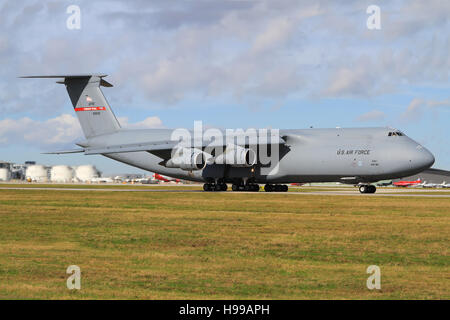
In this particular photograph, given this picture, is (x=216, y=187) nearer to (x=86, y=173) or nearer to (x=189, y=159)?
(x=189, y=159)

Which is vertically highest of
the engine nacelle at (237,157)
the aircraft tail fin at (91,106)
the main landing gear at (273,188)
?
the aircraft tail fin at (91,106)

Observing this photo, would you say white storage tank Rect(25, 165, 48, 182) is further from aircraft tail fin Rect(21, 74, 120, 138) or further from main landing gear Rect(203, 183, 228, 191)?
main landing gear Rect(203, 183, 228, 191)

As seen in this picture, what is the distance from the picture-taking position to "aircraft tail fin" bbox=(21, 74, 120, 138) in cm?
4784

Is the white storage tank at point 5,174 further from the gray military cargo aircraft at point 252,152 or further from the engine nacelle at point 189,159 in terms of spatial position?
the engine nacelle at point 189,159

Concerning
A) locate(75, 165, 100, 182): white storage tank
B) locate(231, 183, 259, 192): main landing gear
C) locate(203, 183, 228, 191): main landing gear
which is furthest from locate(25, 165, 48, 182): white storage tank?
locate(231, 183, 259, 192): main landing gear

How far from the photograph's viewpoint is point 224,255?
41.5ft

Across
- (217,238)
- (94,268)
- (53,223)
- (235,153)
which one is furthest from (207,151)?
(94,268)

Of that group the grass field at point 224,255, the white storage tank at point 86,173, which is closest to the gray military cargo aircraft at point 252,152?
the grass field at point 224,255

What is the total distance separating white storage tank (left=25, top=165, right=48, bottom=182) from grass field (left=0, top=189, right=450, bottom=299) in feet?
341

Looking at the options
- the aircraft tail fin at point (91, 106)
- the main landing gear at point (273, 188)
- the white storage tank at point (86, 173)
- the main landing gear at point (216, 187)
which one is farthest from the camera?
the white storage tank at point (86, 173)

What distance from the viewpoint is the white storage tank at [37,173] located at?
12169cm

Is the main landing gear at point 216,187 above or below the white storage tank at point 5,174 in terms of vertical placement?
below

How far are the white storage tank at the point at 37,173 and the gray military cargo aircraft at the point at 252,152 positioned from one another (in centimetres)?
7774
